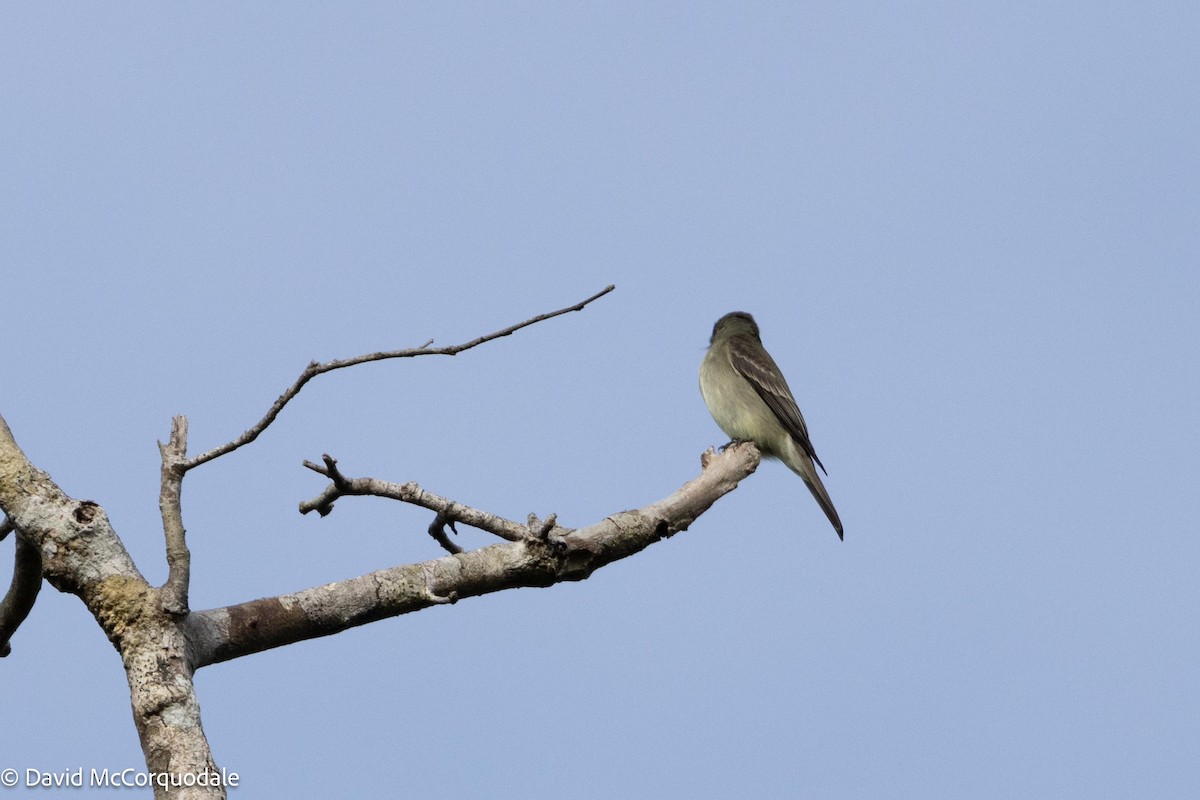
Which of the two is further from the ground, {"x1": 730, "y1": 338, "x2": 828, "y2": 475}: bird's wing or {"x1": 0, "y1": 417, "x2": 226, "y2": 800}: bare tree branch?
{"x1": 730, "y1": 338, "x2": 828, "y2": 475}: bird's wing

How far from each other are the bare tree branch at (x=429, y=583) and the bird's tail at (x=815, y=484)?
13.3 ft

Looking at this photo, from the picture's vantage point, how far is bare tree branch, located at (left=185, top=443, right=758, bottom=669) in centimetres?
480

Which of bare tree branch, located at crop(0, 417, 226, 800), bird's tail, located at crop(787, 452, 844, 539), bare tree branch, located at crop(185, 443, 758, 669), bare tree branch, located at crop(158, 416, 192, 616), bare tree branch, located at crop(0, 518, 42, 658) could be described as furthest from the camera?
bird's tail, located at crop(787, 452, 844, 539)

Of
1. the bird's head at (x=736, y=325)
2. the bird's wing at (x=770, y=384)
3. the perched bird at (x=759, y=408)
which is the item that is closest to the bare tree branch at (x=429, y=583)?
the perched bird at (x=759, y=408)

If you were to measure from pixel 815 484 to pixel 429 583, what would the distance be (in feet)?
18.5

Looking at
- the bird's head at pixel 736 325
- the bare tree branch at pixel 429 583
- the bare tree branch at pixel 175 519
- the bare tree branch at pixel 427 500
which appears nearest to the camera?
the bare tree branch at pixel 175 519

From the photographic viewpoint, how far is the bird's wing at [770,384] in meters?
10.4

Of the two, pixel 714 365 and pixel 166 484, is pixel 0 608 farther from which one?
pixel 714 365

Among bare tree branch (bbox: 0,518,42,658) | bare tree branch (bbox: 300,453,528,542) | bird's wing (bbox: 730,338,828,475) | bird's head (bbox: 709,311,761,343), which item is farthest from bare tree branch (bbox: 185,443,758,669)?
bird's head (bbox: 709,311,761,343)

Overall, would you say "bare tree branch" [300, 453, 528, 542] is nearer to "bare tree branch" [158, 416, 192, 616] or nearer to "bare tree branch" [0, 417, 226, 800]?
"bare tree branch" [158, 416, 192, 616]

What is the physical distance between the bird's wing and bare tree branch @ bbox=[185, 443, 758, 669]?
4.37m

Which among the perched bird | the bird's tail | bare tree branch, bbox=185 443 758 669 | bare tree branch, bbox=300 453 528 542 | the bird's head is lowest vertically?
bare tree branch, bbox=185 443 758 669

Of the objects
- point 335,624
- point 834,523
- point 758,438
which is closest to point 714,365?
point 758,438

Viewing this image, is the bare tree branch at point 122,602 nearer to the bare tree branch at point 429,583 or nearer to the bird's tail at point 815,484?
the bare tree branch at point 429,583
